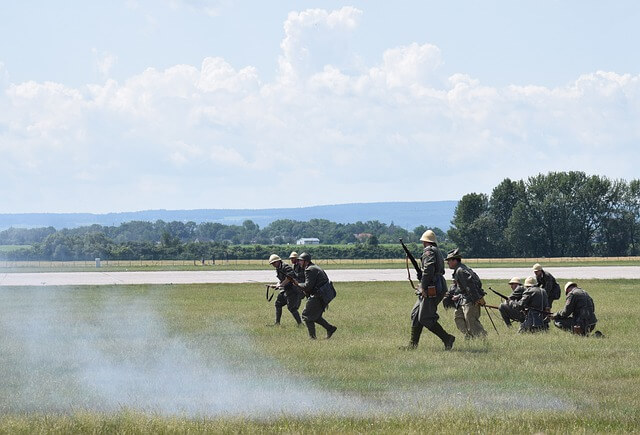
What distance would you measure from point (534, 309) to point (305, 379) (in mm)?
8481

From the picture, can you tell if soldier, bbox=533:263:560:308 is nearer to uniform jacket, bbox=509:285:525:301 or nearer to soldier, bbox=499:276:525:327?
soldier, bbox=499:276:525:327

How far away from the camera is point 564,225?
10681 centimetres

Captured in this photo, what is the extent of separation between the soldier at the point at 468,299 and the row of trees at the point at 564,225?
87.9 metres

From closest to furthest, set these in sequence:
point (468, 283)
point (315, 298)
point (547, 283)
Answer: point (468, 283), point (315, 298), point (547, 283)

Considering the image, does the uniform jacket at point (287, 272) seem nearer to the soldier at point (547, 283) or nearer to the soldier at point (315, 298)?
the soldier at point (315, 298)

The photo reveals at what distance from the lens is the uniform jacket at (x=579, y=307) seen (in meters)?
20.7

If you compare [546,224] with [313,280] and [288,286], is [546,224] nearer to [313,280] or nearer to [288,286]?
[288,286]

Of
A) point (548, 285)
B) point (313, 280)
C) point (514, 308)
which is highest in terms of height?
point (313, 280)

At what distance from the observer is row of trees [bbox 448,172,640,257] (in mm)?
106438

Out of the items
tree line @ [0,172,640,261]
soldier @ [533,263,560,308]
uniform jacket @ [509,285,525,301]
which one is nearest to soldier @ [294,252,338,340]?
uniform jacket @ [509,285,525,301]

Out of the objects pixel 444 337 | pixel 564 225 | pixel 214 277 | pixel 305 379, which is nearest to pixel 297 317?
pixel 444 337

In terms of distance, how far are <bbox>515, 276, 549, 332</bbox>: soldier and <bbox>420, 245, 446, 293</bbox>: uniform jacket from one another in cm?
445

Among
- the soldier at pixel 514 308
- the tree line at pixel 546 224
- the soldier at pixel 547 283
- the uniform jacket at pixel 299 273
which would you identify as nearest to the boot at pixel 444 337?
the soldier at pixel 514 308

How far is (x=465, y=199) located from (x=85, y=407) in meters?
99.5
